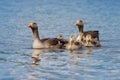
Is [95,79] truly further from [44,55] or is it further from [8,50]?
[8,50]

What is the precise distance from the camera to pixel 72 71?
59.7 ft

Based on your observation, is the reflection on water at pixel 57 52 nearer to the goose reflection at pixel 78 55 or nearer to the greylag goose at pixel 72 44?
the goose reflection at pixel 78 55

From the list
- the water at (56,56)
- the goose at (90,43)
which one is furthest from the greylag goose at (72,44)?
the goose at (90,43)

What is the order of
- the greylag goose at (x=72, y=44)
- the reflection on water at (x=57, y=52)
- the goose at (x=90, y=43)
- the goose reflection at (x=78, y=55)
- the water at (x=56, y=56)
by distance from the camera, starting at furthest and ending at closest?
1. the goose at (x=90, y=43)
2. the greylag goose at (x=72, y=44)
3. the reflection on water at (x=57, y=52)
4. the goose reflection at (x=78, y=55)
5. the water at (x=56, y=56)

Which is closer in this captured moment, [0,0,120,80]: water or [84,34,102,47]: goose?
[0,0,120,80]: water

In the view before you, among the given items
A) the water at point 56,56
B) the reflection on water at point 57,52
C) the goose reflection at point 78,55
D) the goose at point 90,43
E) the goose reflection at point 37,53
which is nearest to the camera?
the water at point 56,56

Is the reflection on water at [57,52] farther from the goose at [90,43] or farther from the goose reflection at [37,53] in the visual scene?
the goose at [90,43]

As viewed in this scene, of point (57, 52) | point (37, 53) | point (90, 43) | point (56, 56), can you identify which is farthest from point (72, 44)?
point (56, 56)

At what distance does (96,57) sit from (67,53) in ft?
6.02

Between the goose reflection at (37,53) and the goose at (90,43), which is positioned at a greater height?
the goose at (90,43)

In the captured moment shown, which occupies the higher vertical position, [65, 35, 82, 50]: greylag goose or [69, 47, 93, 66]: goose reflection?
[65, 35, 82, 50]: greylag goose

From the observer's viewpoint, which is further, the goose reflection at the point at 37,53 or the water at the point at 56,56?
the goose reflection at the point at 37,53

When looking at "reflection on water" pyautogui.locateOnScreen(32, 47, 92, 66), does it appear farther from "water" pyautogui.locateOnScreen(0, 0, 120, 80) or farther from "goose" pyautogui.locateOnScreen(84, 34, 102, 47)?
"goose" pyautogui.locateOnScreen(84, 34, 102, 47)

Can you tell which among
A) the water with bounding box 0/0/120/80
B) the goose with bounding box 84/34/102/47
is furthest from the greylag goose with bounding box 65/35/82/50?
the goose with bounding box 84/34/102/47
